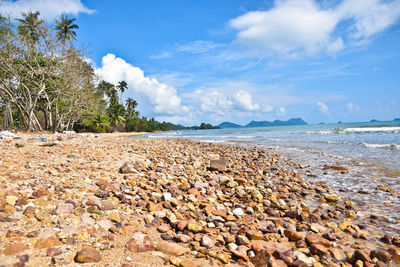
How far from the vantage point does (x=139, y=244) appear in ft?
8.13

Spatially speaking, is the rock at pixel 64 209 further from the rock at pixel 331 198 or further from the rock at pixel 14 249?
the rock at pixel 331 198

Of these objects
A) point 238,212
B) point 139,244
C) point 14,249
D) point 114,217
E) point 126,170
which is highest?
point 126,170

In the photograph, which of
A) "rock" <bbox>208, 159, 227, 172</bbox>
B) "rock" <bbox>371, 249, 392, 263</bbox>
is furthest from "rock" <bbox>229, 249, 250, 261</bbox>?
"rock" <bbox>208, 159, 227, 172</bbox>

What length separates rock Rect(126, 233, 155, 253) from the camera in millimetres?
2426

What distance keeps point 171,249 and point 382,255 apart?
2597mm

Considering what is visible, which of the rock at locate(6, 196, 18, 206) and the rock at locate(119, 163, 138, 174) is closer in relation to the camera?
the rock at locate(6, 196, 18, 206)

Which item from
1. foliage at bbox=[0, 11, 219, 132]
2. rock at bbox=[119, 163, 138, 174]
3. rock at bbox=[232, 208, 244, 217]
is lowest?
rock at bbox=[232, 208, 244, 217]

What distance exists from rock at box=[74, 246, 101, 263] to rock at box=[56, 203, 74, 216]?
92cm

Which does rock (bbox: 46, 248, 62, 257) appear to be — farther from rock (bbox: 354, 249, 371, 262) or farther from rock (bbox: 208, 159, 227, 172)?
rock (bbox: 208, 159, 227, 172)

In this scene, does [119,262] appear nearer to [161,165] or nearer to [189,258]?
[189,258]

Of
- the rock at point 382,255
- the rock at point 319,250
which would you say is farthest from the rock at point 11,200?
the rock at point 382,255

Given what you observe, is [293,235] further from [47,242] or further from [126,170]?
[126,170]

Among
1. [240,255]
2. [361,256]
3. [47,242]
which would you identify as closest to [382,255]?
[361,256]

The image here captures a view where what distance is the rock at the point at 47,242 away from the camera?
2.16 metres
